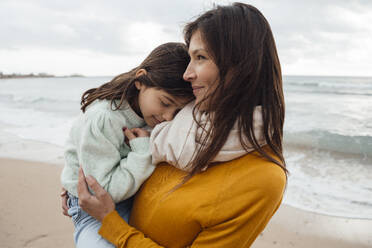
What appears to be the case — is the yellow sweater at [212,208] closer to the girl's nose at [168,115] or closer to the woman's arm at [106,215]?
the woman's arm at [106,215]

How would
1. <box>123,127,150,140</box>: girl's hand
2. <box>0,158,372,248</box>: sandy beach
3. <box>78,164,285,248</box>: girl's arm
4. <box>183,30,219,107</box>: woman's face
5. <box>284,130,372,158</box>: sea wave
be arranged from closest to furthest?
<box>78,164,285,248</box>: girl's arm, <box>183,30,219,107</box>: woman's face, <box>123,127,150,140</box>: girl's hand, <box>0,158,372,248</box>: sandy beach, <box>284,130,372,158</box>: sea wave

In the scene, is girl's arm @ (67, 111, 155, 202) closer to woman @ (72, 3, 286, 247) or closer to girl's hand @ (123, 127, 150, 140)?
girl's hand @ (123, 127, 150, 140)

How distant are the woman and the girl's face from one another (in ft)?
0.88

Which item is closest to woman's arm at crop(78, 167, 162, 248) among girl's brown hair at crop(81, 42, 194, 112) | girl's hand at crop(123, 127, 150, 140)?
girl's hand at crop(123, 127, 150, 140)

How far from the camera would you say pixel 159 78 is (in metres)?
1.63

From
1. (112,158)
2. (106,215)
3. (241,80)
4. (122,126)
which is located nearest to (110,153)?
(112,158)

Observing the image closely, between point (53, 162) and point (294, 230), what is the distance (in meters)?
4.52

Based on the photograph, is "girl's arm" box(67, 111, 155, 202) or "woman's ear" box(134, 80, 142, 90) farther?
"woman's ear" box(134, 80, 142, 90)

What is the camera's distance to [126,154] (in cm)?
165

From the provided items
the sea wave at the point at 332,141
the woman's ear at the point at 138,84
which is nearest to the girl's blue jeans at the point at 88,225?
the woman's ear at the point at 138,84

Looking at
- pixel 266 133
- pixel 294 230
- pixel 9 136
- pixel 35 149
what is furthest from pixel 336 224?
pixel 9 136

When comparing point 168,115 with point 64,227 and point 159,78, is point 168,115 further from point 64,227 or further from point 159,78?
point 64,227

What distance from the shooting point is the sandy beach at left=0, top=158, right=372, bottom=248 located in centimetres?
346

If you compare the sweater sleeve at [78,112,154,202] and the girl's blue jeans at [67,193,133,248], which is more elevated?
the sweater sleeve at [78,112,154,202]
